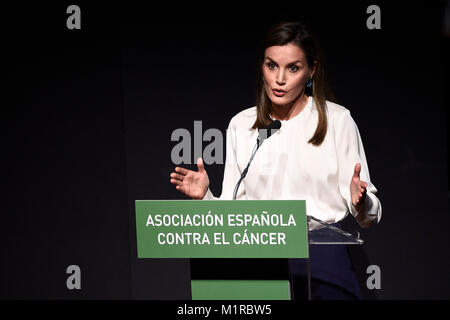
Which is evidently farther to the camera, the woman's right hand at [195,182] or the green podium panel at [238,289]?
the woman's right hand at [195,182]

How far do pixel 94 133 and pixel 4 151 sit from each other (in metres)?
0.60

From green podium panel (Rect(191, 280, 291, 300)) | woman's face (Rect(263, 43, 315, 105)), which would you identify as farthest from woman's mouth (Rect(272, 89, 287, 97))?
green podium panel (Rect(191, 280, 291, 300))

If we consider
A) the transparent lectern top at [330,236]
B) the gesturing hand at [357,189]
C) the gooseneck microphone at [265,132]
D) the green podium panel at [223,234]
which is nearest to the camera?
the transparent lectern top at [330,236]

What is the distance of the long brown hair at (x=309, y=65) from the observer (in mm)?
3188

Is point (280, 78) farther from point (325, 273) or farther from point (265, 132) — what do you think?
point (325, 273)

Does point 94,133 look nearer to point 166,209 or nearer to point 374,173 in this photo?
point 166,209

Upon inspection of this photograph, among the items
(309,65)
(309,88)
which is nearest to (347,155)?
(309,88)

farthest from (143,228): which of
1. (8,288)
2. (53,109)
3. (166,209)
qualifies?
(8,288)

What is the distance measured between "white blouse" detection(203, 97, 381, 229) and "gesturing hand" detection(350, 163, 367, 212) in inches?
7.2

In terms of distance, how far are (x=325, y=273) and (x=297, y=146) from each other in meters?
0.68

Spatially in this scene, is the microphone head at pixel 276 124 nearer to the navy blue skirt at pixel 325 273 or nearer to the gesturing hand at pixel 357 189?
the gesturing hand at pixel 357 189

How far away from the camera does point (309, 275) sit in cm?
285

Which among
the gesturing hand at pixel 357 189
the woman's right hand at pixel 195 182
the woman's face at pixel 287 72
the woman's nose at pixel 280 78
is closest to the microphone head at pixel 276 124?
the woman's face at pixel 287 72

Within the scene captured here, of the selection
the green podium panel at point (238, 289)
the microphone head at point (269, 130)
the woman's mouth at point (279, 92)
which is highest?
the woman's mouth at point (279, 92)
